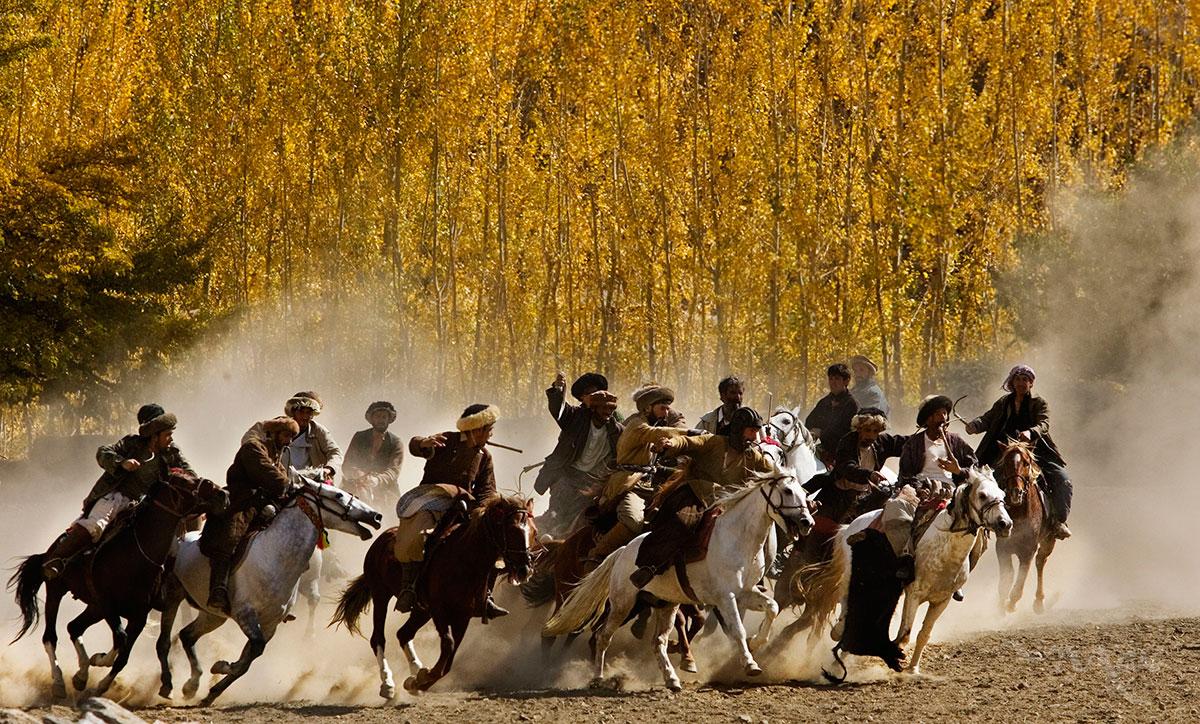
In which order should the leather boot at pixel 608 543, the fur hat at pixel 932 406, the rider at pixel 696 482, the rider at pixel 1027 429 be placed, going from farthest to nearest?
the rider at pixel 1027 429, the fur hat at pixel 932 406, the leather boot at pixel 608 543, the rider at pixel 696 482

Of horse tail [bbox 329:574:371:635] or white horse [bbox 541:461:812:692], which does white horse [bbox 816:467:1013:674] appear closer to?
white horse [bbox 541:461:812:692]

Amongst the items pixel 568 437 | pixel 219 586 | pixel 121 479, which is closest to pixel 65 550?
pixel 121 479

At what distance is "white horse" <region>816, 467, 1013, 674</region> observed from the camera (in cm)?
1205

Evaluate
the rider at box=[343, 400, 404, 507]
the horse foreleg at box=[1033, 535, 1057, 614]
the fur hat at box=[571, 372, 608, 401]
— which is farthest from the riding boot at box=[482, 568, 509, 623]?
the horse foreleg at box=[1033, 535, 1057, 614]

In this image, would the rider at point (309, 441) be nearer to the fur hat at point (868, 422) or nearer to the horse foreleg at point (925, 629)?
the fur hat at point (868, 422)

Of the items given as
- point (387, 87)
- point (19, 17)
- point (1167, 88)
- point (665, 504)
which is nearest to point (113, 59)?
point (387, 87)

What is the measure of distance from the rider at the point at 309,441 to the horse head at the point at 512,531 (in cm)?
223

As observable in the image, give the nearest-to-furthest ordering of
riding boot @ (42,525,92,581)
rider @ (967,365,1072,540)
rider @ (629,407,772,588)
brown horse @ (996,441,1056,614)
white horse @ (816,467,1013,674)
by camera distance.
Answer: white horse @ (816,467,1013,674)
rider @ (629,407,772,588)
riding boot @ (42,525,92,581)
brown horse @ (996,441,1056,614)
rider @ (967,365,1072,540)

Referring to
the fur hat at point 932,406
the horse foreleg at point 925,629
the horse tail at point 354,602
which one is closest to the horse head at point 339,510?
the horse tail at point 354,602

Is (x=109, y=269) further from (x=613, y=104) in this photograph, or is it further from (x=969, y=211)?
(x=969, y=211)

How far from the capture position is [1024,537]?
16281 millimetres

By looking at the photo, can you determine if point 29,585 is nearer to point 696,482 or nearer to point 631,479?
point 631,479

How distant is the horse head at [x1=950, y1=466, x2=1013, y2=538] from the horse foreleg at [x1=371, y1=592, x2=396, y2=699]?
12.0 feet

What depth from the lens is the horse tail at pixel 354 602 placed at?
12.5m
